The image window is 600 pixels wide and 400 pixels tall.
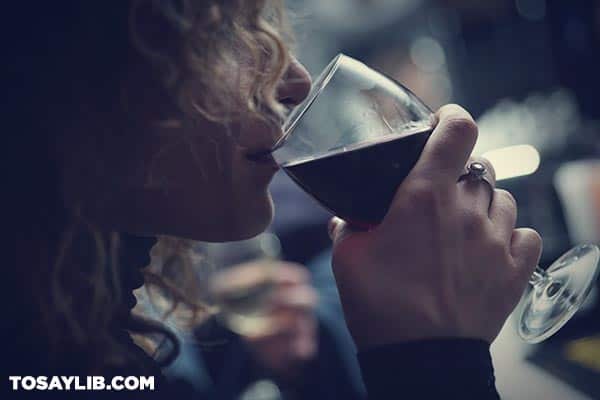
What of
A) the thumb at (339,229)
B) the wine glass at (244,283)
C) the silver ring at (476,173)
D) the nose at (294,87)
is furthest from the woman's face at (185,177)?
the wine glass at (244,283)

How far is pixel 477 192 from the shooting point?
0.70m

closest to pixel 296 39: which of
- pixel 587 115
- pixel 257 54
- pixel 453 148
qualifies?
pixel 257 54

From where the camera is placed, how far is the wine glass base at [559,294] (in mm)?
735

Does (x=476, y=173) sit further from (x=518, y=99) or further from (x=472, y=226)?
(x=518, y=99)

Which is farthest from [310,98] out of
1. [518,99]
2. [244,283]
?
[518,99]

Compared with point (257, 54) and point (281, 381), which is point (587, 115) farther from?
point (257, 54)

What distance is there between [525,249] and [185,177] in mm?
413

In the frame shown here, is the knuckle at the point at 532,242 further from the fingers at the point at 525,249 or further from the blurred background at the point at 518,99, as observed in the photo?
the blurred background at the point at 518,99

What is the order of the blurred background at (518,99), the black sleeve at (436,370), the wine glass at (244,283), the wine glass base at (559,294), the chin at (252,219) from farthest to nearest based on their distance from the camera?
1. the wine glass at (244,283)
2. the blurred background at (518,99)
3. the chin at (252,219)
4. the wine glass base at (559,294)
5. the black sleeve at (436,370)

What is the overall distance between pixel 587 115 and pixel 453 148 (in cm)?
170

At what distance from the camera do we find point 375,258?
668 mm

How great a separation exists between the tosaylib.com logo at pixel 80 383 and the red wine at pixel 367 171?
33 centimetres

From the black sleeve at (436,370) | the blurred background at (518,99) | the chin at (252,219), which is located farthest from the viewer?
the blurred background at (518,99)

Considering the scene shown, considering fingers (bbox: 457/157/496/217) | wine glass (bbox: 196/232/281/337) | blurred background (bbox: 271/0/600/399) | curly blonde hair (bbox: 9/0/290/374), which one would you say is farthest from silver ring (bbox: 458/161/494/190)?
wine glass (bbox: 196/232/281/337)
